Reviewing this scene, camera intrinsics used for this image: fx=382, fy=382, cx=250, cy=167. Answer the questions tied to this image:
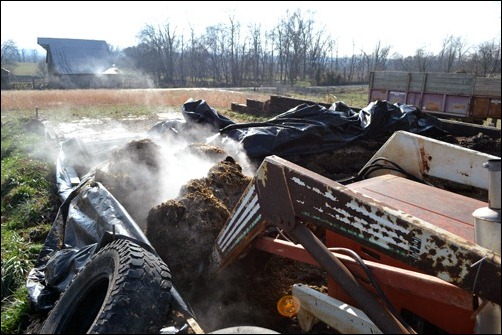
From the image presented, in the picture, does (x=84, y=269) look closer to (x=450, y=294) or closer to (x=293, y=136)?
(x=450, y=294)

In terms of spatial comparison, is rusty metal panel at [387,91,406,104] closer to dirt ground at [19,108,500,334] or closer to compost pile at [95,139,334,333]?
dirt ground at [19,108,500,334]

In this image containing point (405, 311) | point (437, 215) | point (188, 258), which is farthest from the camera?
point (188, 258)

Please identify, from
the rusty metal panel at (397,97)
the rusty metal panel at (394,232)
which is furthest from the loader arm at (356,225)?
the rusty metal panel at (397,97)

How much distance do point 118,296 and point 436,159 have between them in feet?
9.07

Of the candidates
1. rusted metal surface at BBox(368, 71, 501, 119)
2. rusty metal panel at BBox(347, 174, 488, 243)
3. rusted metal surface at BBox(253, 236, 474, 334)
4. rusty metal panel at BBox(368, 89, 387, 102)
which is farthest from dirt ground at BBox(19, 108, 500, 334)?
rusty metal panel at BBox(368, 89, 387, 102)

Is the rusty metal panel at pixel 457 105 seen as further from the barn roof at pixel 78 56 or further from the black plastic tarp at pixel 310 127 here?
the barn roof at pixel 78 56

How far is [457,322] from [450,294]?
206mm

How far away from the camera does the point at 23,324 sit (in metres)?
3.18

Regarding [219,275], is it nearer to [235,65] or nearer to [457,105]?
[457,105]

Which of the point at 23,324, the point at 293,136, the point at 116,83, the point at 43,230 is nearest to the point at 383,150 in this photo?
the point at 293,136

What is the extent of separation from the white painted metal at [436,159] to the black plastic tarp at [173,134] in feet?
7.81

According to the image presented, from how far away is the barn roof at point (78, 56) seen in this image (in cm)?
3028

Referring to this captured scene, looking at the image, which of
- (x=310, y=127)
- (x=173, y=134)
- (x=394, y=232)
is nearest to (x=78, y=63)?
(x=173, y=134)

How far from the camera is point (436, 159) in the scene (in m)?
3.34
